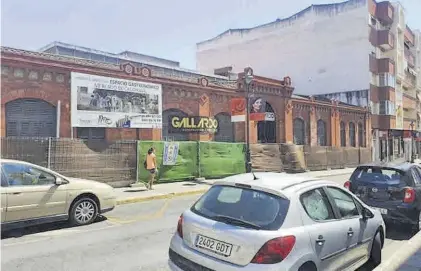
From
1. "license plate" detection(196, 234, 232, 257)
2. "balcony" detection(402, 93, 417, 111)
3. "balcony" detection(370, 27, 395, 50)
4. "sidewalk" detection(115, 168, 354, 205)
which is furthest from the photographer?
"balcony" detection(402, 93, 417, 111)

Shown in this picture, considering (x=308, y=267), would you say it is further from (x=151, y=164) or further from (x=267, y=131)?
(x=267, y=131)

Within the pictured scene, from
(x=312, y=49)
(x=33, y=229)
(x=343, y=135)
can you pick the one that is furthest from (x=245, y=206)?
(x=312, y=49)

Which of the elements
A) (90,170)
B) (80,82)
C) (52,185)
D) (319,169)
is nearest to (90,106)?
(80,82)

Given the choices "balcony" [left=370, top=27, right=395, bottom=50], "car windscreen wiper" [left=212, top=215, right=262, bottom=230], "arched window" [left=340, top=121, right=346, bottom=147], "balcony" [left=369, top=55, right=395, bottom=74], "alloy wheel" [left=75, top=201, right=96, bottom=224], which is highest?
"balcony" [left=370, top=27, right=395, bottom=50]

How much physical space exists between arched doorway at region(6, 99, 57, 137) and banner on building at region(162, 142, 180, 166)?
15.6 feet

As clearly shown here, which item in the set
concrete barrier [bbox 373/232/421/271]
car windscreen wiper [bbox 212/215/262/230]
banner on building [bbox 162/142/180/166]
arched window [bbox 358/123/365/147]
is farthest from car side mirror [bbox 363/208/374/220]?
arched window [bbox 358/123/365/147]

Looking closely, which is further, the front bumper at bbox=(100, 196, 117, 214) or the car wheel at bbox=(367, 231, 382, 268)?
the front bumper at bbox=(100, 196, 117, 214)

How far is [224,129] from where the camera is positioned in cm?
2417

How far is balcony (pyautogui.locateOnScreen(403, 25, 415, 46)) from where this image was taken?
54713mm

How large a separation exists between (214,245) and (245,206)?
58 cm

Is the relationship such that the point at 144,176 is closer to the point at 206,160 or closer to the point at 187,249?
the point at 206,160

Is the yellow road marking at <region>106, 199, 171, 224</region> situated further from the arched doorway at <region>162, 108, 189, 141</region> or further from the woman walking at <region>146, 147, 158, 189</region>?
the arched doorway at <region>162, 108, 189, 141</region>

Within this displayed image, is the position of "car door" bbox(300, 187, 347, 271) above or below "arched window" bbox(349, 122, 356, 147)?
below

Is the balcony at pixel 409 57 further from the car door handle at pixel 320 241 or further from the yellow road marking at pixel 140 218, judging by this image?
the car door handle at pixel 320 241
